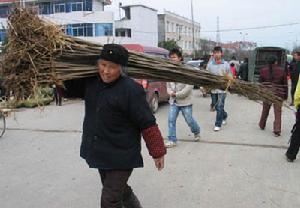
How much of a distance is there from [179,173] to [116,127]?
7.72ft

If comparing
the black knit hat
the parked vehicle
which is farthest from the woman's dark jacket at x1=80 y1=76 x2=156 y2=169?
the parked vehicle

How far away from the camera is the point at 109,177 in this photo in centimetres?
339

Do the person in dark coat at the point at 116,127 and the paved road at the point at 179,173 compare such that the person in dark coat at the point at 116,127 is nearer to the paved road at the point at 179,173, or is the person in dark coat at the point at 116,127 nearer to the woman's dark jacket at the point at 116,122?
the woman's dark jacket at the point at 116,122

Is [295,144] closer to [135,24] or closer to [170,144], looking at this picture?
[170,144]

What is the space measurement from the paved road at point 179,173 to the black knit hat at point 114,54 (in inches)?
62.2

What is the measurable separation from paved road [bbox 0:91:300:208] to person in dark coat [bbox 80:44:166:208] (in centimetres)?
113

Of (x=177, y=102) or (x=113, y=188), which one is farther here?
(x=177, y=102)

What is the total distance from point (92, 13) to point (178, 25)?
3297cm

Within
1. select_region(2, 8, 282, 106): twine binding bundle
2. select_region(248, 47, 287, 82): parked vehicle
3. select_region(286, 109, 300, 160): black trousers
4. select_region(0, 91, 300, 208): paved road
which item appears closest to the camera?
select_region(2, 8, 282, 106): twine binding bundle

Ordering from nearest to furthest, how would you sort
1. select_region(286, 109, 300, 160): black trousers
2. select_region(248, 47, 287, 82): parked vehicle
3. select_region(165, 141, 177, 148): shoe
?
1. select_region(286, 109, 300, 160): black trousers
2. select_region(165, 141, 177, 148): shoe
3. select_region(248, 47, 287, 82): parked vehicle

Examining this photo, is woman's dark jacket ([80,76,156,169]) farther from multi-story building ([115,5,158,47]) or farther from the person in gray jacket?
multi-story building ([115,5,158,47])

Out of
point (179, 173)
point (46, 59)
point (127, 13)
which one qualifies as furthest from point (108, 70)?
point (127, 13)

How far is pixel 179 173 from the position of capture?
5480mm

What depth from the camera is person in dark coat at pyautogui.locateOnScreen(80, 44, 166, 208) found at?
3262 millimetres
